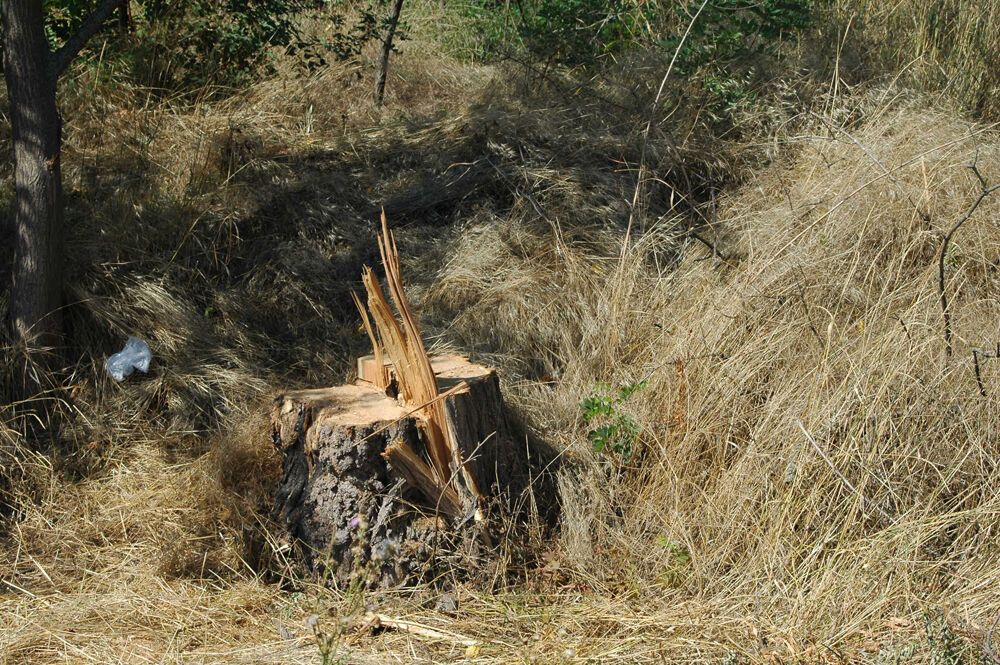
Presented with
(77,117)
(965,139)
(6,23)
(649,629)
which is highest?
(6,23)

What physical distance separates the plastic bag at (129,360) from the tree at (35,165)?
0.91 ft

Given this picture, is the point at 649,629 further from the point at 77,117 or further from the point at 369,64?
the point at 369,64

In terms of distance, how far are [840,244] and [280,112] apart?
365 cm

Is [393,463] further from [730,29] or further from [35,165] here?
[730,29]

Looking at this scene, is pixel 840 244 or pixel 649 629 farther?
pixel 840 244

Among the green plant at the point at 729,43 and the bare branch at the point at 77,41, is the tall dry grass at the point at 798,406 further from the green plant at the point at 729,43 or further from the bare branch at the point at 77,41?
the bare branch at the point at 77,41

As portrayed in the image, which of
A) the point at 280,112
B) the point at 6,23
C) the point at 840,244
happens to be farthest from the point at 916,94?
the point at 6,23

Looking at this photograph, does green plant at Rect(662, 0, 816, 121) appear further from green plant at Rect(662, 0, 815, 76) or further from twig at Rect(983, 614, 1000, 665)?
twig at Rect(983, 614, 1000, 665)

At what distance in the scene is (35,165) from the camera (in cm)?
424

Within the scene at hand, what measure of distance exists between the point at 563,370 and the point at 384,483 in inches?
60.4

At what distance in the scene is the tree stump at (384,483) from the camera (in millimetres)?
3285

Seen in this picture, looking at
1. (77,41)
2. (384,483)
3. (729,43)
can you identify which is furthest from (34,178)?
A: (729,43)

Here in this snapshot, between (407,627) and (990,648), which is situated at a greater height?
(990,648)

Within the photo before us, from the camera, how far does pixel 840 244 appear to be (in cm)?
435
